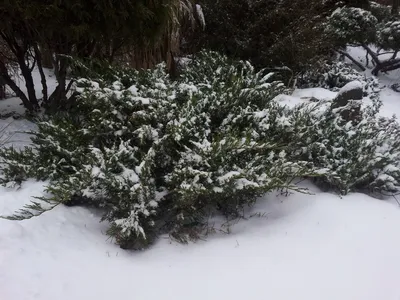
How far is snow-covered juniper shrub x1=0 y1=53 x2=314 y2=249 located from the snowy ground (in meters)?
0.15

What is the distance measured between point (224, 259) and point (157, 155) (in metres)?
0.92

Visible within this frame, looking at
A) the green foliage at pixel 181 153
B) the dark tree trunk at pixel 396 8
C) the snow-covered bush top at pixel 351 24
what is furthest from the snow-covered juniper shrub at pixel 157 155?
the dark tree trunk at pixel 396 8

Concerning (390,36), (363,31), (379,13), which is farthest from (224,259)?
(379,13)

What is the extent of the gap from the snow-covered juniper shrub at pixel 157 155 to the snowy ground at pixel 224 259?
0.15 m

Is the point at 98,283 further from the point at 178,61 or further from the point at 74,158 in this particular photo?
the point at 178,61

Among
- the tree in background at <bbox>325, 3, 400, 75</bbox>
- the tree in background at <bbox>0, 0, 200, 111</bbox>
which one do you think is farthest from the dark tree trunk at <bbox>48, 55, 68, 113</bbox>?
the tree in background at <bbox>325, 3, 400, 75</bbox>

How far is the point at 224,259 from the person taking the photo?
8.08ft

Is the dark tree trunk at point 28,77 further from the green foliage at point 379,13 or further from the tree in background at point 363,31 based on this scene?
the green foliage at point 379,13

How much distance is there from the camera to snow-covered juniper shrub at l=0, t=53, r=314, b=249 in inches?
101

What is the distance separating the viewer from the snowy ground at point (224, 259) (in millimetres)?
2133

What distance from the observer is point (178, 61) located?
5535 mm

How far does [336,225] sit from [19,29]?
11.2 feet

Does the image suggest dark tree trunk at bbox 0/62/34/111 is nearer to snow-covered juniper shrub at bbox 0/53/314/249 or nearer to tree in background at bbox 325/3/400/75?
snow-covered juniper shrub at bbox 0/53/314/249

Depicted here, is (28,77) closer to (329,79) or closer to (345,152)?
(345,152)
